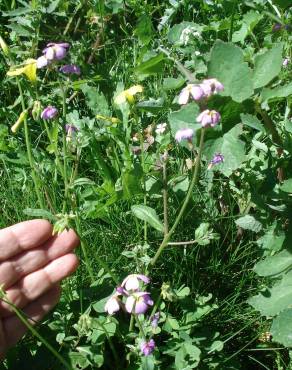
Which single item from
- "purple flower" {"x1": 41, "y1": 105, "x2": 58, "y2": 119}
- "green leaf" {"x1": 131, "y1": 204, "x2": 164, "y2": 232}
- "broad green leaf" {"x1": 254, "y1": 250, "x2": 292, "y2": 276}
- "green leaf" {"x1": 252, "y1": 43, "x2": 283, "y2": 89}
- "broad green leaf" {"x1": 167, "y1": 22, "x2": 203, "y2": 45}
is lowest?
"broad green leaf" {"x1": 254, "y1": 250, "x2": 292, "y2": 276}

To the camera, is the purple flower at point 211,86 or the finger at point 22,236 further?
the finger at point 22,236

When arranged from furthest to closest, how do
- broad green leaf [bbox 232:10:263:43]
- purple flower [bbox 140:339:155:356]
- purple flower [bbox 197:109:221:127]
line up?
broad green leaf [bbox 232:10:263:43], purple flower [bbox 140:339:155:356], purple flower [bbox 197:109:221:127]

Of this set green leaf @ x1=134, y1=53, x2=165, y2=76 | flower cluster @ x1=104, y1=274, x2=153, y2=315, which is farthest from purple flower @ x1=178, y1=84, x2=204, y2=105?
flower cluster @ x1=104, y1=274, x2=153, y2=315

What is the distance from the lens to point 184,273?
5.38ft

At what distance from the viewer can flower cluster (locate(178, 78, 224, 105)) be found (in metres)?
1.05

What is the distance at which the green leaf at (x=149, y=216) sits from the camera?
1.41 metres

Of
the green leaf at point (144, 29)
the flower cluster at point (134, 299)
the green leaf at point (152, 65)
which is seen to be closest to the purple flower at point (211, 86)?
the green leaf at point (152, 65)

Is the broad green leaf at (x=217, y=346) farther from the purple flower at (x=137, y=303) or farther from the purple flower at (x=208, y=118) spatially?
the purple flower at (x=208, y=118)

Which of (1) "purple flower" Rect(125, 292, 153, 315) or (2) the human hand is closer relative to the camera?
(1) "purple flower" Rect(125, 292, 153, 315)

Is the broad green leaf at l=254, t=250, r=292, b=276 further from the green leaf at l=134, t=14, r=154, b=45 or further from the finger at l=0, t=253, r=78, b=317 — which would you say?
the green leaf at l=134, t=14, r=154, b=45

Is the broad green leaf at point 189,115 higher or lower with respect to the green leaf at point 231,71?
lower

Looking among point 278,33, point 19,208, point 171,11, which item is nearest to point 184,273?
point 19,208

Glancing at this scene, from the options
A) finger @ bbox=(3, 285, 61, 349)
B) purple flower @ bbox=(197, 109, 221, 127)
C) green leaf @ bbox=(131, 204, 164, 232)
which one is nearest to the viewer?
purple flower @ bbox=(197, 109, 221, 127)

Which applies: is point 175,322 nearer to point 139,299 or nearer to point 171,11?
point 139,299
